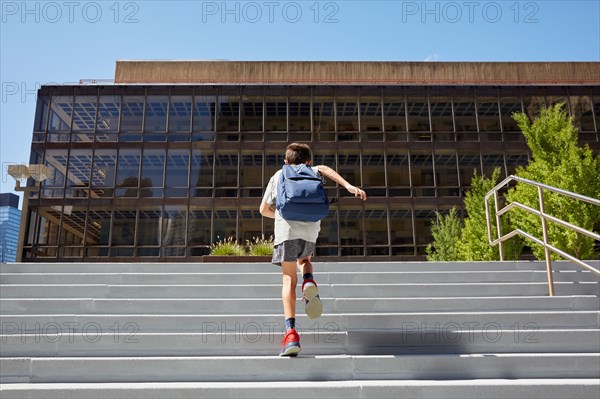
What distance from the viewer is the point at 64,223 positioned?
26938mm

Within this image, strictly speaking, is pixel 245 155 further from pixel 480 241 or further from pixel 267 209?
pixel 267 209

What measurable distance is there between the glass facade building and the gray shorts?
2309 cm

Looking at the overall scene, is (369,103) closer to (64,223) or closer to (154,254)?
(154,254)

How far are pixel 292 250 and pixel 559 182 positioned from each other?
11.9 m

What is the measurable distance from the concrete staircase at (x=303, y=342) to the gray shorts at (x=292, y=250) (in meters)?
0.74

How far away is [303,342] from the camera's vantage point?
4.24 metres

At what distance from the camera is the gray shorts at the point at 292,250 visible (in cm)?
410

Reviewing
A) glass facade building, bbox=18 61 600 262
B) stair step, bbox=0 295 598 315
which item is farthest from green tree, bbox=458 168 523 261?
stair step, bbox=0 295 598 315

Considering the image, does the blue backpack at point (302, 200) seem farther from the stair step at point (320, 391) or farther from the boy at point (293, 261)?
the stair step at point (320, 391)

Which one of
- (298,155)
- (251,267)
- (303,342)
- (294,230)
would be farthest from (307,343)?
(251,267)

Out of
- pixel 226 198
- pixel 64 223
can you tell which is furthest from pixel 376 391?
pixel 64 223

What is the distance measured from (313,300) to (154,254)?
24622 millimetres

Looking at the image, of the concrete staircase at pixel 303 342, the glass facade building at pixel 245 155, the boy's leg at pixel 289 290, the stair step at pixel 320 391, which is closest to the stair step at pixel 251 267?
the concrete staircase at pixel 303 342

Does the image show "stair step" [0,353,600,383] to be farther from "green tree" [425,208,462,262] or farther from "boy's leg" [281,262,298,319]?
"green tree" [425,208,462,262]
